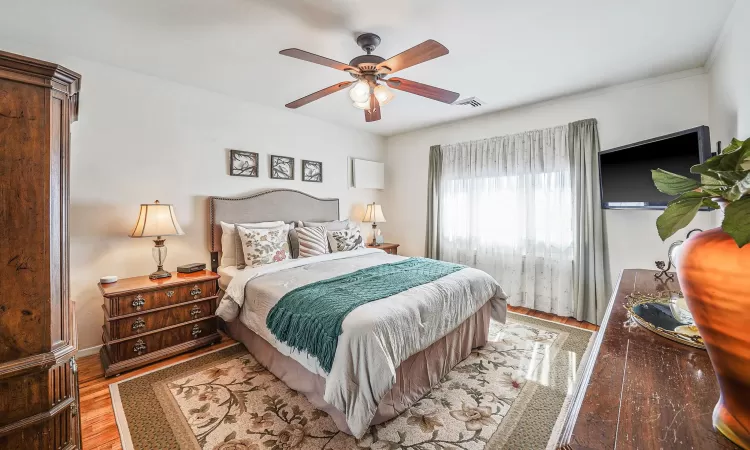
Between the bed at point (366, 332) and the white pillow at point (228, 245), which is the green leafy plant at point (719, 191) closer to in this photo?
the bed at point (366, 332)

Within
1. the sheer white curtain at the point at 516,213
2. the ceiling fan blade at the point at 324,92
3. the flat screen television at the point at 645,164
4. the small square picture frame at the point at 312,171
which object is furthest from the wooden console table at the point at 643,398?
the small square picture frame at the point at 312,171

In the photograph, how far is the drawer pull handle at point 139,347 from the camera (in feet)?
7.95

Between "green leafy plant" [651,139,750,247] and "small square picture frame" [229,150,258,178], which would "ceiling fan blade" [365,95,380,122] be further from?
"green leafy plant" [651,139,750,247]

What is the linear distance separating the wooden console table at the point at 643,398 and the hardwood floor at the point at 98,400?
2246 mm

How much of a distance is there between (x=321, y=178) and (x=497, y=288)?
2.76m

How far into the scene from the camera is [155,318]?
251 centimetres

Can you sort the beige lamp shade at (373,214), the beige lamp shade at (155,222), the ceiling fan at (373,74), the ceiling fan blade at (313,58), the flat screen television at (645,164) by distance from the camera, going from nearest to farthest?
the ceiling fan blade at (313,58) < the ceiling fan at (373,74) < the flat screen television at (645,164) < the beige lamp shade at (155,222) < the beige lamp shade at (373,214)

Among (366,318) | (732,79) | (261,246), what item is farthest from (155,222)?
(732,79)

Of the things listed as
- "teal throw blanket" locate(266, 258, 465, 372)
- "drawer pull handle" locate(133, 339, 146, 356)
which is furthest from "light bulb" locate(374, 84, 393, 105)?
"drawer pull handle" locate(133, 339, 146, 356)

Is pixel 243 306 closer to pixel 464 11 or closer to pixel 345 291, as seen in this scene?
pixel 345 291

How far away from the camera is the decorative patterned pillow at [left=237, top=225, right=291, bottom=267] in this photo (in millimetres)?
3055

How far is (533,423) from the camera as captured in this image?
182cm

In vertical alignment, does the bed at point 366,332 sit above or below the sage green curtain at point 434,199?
below

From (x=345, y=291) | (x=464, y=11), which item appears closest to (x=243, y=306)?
(x=345, y=291)
